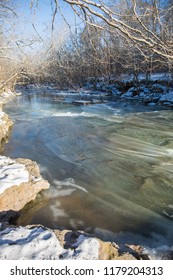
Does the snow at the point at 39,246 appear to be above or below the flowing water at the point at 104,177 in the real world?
above

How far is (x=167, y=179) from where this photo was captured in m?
7.52

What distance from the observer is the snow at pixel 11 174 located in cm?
569

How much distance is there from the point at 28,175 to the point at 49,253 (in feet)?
12.1

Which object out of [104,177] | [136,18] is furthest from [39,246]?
[104,177]

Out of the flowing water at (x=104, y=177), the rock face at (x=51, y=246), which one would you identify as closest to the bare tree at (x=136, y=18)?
the rock face at (x=51, y=246)

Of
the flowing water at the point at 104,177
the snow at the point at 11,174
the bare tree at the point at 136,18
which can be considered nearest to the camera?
the bare tree at the point at 136,18

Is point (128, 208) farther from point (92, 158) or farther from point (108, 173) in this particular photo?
point (92, 158)

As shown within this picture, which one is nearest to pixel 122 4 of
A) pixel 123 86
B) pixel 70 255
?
pixel 70 255

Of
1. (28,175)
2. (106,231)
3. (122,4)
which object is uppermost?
(122,4)

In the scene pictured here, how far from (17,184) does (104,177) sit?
294 centimetres

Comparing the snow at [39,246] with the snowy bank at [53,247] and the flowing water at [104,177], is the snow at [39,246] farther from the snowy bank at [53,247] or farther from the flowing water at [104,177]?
the flowing water at [104,177]

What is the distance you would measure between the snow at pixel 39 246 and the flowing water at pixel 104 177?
1786 millimetres

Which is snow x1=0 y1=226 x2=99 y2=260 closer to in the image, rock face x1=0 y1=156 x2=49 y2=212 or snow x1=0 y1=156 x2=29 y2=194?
rock face x1=0 y1=156 x2=49 y2=212

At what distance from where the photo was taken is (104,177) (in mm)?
7707
